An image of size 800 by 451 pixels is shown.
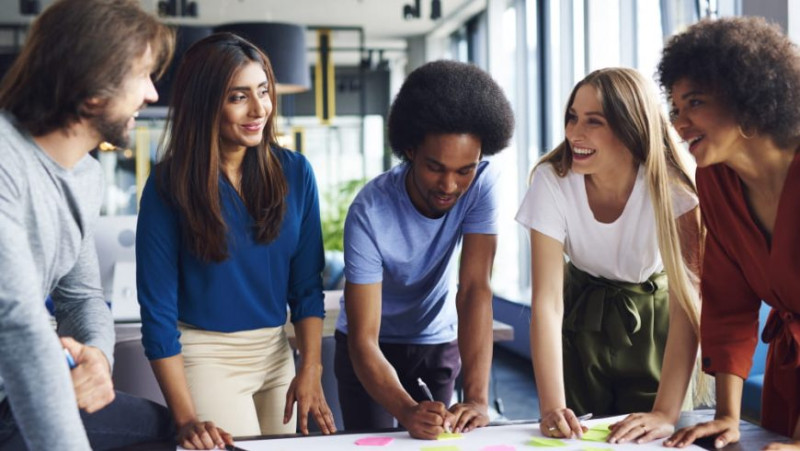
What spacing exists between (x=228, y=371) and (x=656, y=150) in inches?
44.4

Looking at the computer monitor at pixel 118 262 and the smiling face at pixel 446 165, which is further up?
the smiling face at pixel 446 165

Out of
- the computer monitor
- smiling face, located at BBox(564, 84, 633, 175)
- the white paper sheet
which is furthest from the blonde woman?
the computer monitor

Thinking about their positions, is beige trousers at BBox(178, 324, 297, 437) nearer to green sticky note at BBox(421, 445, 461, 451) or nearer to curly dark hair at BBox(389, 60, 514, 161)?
green sticky note at BBox(421, 445, 461, 451)

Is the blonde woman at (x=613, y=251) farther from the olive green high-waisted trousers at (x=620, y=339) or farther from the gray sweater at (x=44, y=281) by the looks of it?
the gray sweater at (x=44, y=281)

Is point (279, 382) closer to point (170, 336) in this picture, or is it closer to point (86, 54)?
point (170, 336)

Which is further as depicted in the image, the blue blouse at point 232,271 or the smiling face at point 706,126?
the blue blouse at point 232,271

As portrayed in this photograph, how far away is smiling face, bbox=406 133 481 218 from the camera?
78.8 inches

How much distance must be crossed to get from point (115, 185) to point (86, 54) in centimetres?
1085

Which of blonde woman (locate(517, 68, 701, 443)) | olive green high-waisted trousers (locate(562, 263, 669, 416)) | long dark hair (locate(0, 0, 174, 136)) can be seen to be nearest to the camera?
long dark hair (locate(0, 0, 174, 136))

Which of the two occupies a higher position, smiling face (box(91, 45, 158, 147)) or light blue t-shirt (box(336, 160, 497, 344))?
smiling face (box(91, 45, 158, 147))

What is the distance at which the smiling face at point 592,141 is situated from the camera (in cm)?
202

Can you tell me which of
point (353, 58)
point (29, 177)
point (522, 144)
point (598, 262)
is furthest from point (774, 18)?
point (353, 58)

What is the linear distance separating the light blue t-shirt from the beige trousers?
0.28 metres

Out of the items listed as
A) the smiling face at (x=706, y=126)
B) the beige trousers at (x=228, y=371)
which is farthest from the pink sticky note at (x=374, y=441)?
the smiling face at (x=706, y=126)
